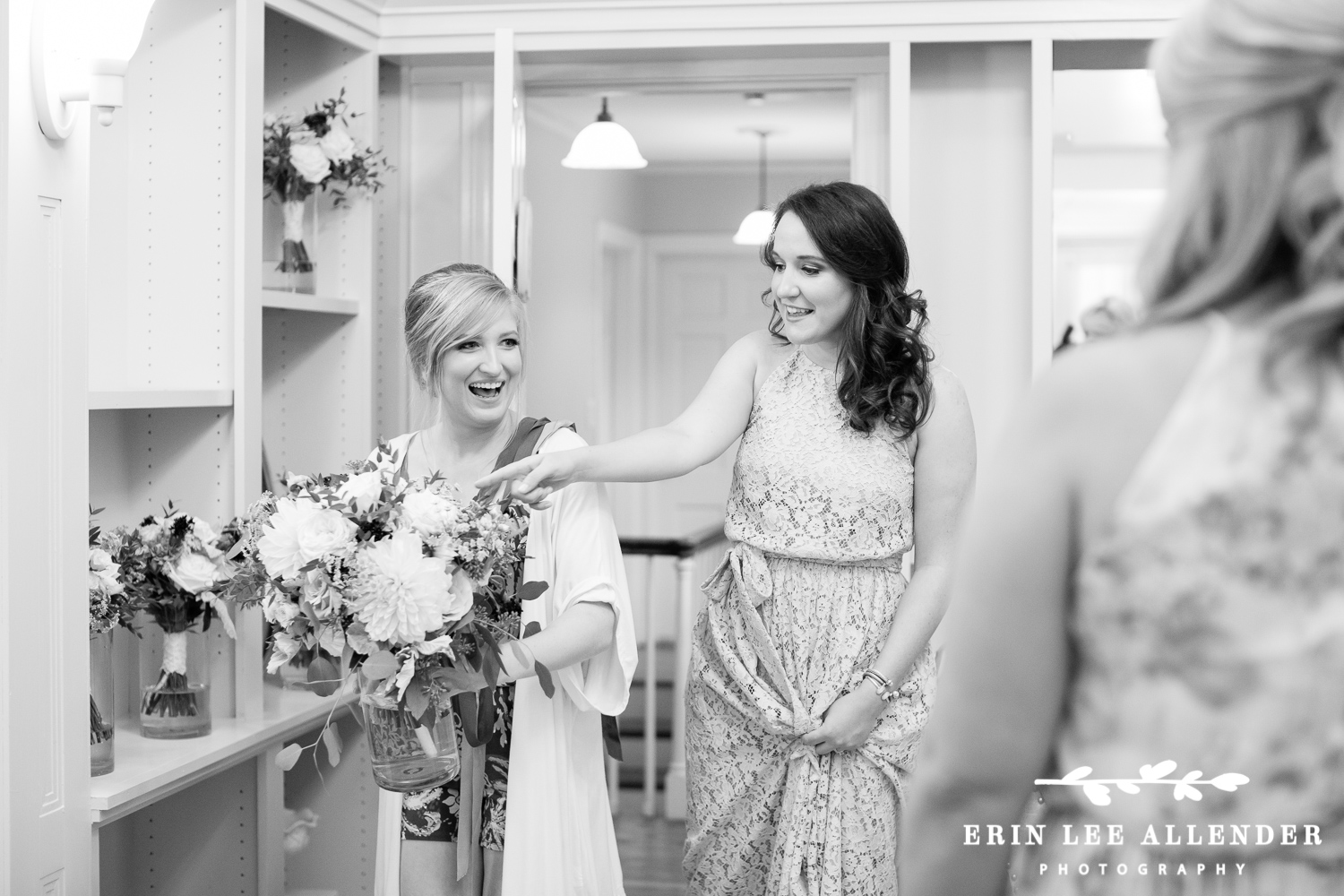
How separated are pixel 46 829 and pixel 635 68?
83.2 inches

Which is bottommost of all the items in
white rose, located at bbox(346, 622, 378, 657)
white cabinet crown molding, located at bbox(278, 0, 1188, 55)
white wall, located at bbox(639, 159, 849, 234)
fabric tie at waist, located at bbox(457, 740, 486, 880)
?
fabric tie at waist, located at bbox(457, 740, 486, 880)

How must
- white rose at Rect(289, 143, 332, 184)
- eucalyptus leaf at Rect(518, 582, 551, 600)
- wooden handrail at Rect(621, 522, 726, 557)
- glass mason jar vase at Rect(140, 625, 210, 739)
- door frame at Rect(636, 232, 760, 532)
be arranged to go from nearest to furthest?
eucalyptus leaf at Rect(518, 582, 551, 600) → glass mason jar vase at Rect(140, 625, 210, 739) → white rose at Rect(289, 143, 332, 184) → wooden handrail at Rect(621, 522, 726, 557) → door frame at Rect(636, 232, 760, 532)

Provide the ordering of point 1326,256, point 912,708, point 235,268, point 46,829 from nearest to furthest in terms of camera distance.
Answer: point 1326,256 < point 46,829 < point 912,708 < point 235,268

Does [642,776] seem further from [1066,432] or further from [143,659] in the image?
[1066,432]

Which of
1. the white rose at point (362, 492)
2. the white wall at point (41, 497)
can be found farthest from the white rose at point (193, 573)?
the white rose at point (362, 492)

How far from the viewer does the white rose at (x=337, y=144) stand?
2.77m

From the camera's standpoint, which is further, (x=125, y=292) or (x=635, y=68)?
(x=635, y=68)

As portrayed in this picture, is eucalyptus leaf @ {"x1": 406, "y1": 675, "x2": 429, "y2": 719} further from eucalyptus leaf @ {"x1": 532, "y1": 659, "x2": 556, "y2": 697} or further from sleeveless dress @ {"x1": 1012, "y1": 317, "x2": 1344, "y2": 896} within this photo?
sleeveless dress @ {"x1": 1012, "y1": 317, "x2": 1344, "y2": 896}

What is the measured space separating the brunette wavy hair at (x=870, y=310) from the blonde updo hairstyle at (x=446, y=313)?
0.47 metres

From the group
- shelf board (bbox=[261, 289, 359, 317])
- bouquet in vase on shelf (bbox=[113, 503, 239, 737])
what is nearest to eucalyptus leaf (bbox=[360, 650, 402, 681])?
bouquet in vase on shelf (bbox=[113, 503, 239, 737])

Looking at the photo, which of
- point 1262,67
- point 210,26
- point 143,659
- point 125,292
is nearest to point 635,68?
point 210,26

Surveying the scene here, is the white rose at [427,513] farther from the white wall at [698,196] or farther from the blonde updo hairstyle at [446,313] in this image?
the white wall at [698,196]

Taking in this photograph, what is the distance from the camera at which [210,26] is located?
243 cm

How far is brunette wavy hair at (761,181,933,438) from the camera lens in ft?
6.61
